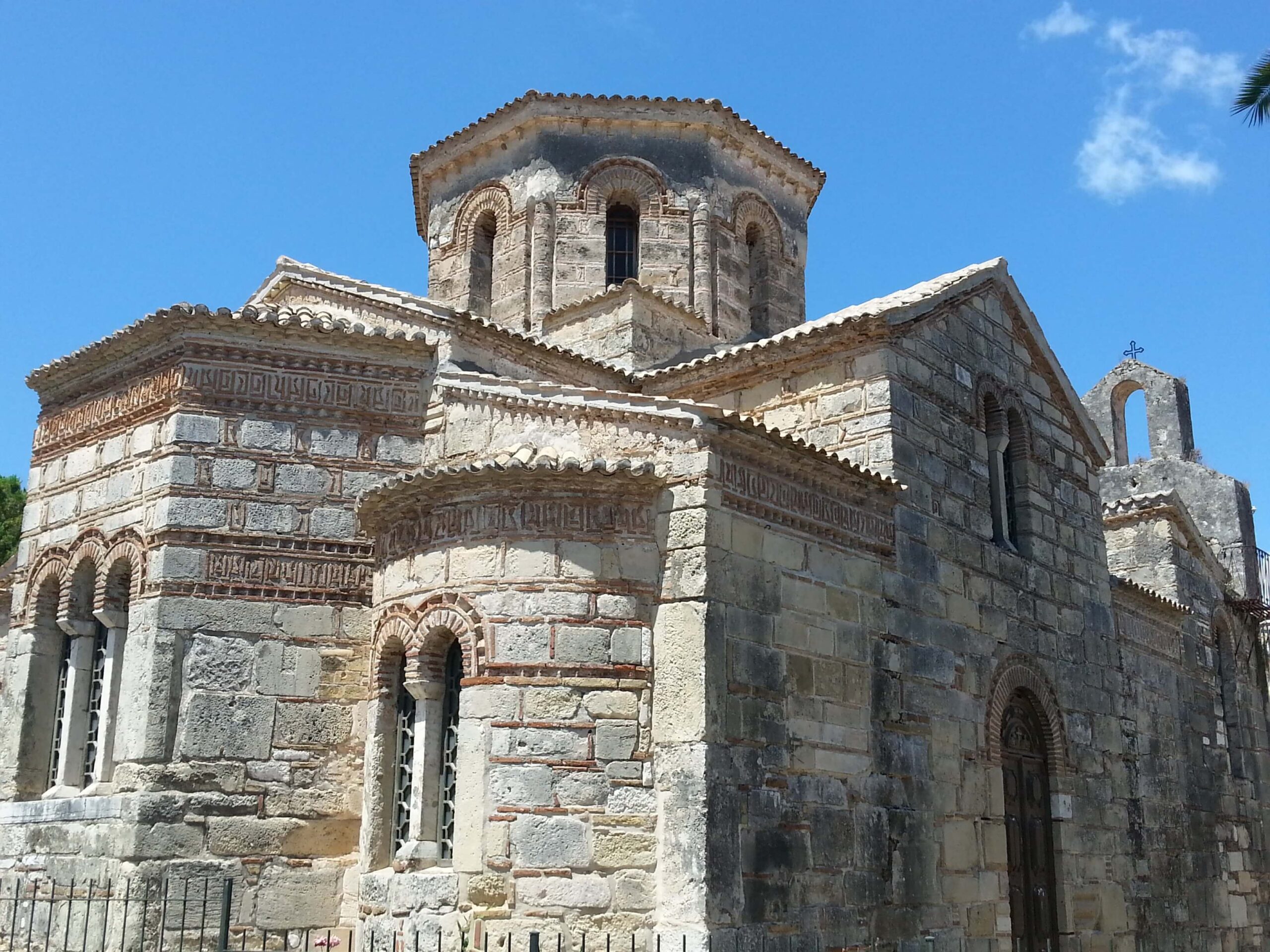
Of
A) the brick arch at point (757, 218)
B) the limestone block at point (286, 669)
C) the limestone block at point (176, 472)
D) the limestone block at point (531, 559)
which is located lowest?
the limestone block at point (286, 669)

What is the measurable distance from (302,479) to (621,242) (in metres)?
5.54

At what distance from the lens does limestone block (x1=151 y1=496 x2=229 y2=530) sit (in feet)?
27.0

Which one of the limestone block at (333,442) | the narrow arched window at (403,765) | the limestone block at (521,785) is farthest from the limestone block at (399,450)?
the limestone block at (521,785)

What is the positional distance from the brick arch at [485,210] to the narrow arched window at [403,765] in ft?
20.9

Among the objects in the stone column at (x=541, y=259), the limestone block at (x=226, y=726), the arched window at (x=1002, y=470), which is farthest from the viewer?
the stone column at (x=541, y=259)

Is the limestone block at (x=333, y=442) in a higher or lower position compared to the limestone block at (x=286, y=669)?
higher

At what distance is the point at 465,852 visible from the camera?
7.03m

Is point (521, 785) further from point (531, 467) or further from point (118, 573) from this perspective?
point (118, 573)

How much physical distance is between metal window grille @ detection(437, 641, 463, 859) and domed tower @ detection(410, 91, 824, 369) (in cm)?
497

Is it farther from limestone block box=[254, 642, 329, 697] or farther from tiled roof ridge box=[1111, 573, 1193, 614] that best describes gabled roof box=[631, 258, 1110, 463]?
limestone block box=[254, 642, 329, 697]

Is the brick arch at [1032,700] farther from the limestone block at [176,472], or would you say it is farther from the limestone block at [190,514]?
the limestone block at [176,472]

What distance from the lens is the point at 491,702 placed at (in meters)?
7.20

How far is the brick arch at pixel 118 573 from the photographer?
8.46 meters

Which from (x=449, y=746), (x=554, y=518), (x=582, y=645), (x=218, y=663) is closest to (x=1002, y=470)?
(x=554, y=518)
